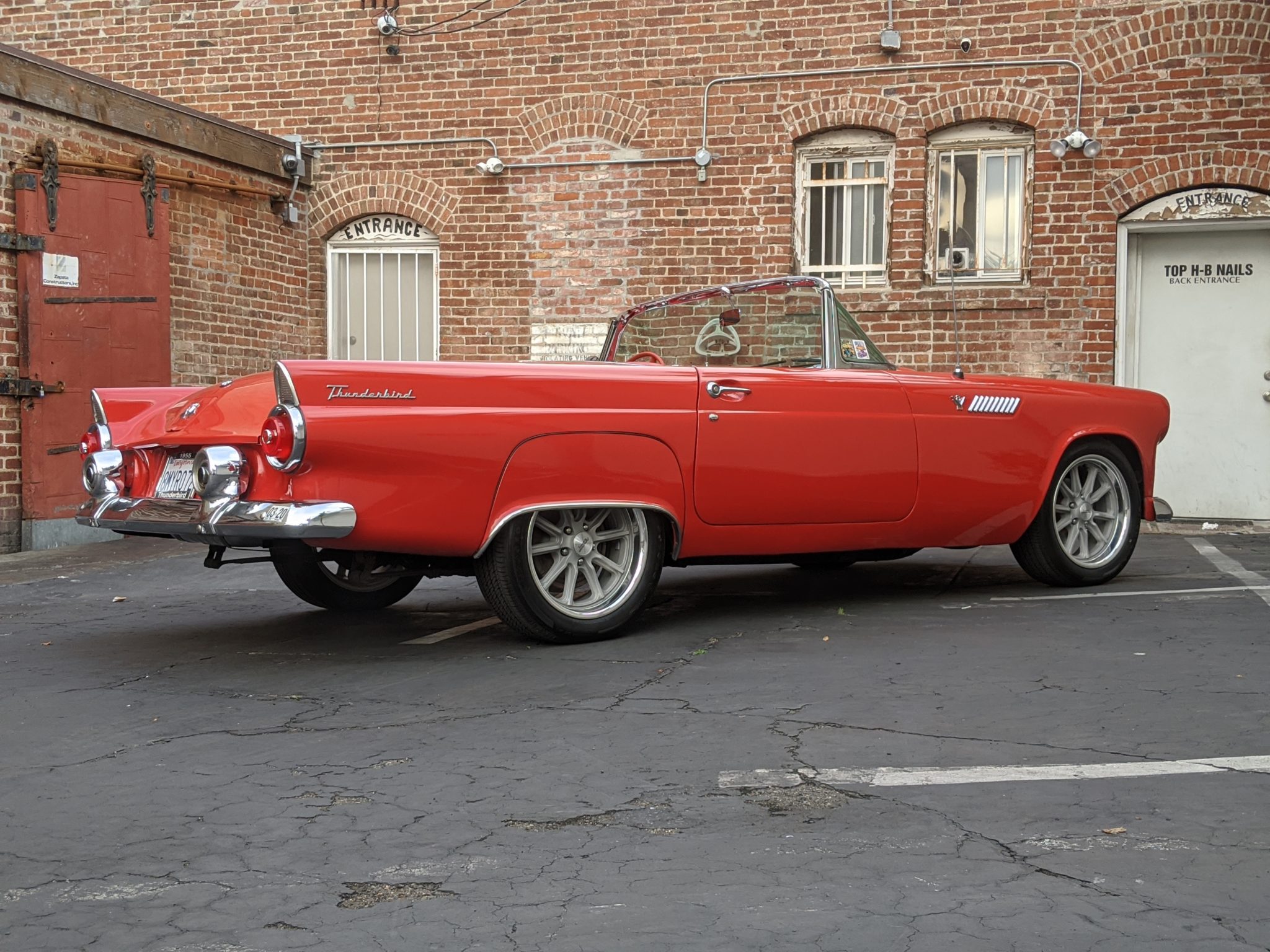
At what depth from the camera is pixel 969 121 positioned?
1288 centimetres

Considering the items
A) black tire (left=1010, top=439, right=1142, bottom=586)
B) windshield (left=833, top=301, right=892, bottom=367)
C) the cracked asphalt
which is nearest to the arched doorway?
black tire (left=1010, top=439, right=1142, bottom=586)

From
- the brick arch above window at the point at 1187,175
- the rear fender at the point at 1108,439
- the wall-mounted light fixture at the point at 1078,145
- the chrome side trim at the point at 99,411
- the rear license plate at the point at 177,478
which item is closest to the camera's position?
the rear license plate at the point at 177,478

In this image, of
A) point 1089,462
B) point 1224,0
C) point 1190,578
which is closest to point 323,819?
point 1089,462

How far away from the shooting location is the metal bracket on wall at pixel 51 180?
34.8 feet

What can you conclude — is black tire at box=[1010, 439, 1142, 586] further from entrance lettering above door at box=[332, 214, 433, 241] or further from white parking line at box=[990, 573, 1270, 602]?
entrance lettering above door at box=[332, 214, 433, 241]

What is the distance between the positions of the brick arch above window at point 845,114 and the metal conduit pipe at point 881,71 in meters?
0.22

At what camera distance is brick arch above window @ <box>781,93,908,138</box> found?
42.4ft

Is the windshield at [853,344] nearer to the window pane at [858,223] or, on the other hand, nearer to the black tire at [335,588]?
the black tire at [335,588]

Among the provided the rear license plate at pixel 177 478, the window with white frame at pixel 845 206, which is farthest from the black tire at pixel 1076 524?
the window with white frame at pixel 845 206

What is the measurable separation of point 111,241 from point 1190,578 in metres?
8.23

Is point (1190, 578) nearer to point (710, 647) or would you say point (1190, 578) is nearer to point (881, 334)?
point (710, 647)

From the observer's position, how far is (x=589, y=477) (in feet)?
18.8

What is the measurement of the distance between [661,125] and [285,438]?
29.8 feet

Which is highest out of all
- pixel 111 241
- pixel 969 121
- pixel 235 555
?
pixel 969 121
